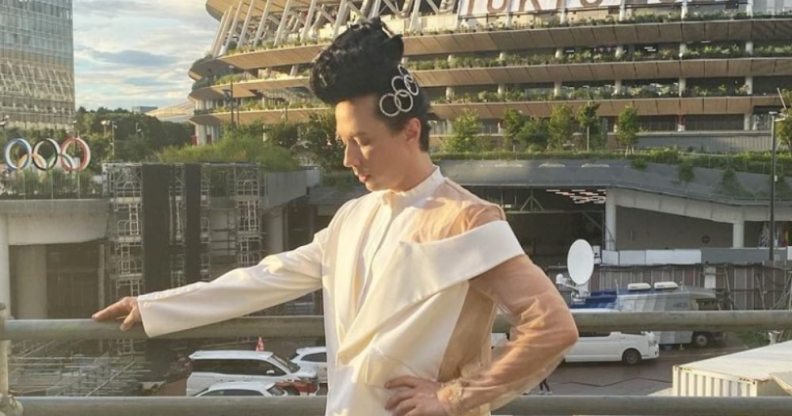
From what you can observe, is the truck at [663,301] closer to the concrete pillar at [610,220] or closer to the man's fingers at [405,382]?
the concrete pillar at [610,220]

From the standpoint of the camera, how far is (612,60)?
145ft

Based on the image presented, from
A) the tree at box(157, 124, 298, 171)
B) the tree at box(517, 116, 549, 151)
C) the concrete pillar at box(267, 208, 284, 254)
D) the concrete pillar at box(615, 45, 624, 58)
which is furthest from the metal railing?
the concrete pillar at box(615, 45, 624, 58)

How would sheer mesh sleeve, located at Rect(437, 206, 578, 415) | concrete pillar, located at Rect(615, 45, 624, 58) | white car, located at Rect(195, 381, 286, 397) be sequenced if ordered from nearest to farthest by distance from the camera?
sheer mesh sleeve, located at Rect(437, 206, 578, 415) → white car, located at Rect(195, 381, 286, 397) → concrete pillar, located at Rect(615, 45, 624, 58)

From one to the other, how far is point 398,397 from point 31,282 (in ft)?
91.1

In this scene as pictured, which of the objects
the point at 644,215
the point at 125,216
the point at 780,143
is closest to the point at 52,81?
the point at 125,216

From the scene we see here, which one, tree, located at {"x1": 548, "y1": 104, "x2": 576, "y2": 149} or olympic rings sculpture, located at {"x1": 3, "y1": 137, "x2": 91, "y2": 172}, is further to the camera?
tree, located at {"x1": 548, "y1": 104, "x2": 576, "y2": 149}

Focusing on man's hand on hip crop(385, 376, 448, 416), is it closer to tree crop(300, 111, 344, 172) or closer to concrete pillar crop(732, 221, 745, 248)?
concrete pillar crop(732, 221, 745, 248)

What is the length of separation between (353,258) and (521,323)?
47 cm

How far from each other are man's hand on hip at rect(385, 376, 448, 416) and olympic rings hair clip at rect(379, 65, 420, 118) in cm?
61

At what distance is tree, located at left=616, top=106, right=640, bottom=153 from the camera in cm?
4069

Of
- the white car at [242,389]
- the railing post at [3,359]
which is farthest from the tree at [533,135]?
the railing post at [3,359]

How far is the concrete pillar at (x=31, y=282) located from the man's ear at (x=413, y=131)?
1056 inches

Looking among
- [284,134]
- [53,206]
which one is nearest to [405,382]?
[53,206]

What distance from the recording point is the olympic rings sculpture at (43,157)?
89.5 ft
